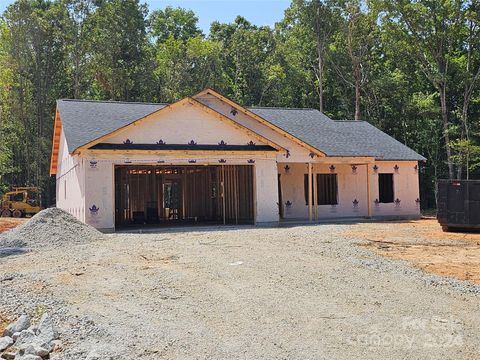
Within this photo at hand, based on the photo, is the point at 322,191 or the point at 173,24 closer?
the point at 322,191

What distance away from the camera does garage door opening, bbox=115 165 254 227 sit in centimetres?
2408

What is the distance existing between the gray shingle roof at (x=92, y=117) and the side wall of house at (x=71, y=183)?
83 cm

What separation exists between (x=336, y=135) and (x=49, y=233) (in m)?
15.3

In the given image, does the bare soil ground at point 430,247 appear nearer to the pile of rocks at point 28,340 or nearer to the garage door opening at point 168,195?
the pile of rocks at point 28,340

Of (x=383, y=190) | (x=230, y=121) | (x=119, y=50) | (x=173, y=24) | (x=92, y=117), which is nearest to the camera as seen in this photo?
(x=230, y=121)

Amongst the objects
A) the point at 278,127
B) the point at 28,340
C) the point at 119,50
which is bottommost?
the point at 28,340

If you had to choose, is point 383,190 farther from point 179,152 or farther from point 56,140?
point 56,140

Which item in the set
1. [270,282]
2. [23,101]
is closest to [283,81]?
[23,101]

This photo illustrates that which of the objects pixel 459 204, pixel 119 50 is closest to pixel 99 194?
pixel 459 204

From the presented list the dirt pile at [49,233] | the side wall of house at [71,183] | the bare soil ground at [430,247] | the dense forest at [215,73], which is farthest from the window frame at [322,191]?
the dense forest at [215,73]

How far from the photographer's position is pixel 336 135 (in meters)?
25.8

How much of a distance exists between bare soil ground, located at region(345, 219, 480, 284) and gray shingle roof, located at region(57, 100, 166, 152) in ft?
31.4

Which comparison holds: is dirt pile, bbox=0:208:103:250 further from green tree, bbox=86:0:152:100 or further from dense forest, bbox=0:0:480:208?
green tree, bbox=86:0:152:100

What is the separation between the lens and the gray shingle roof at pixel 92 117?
19.0m
